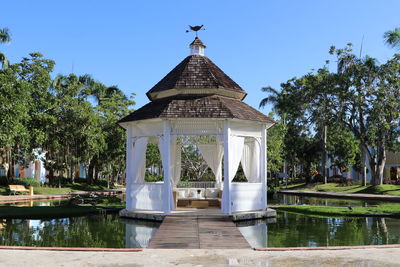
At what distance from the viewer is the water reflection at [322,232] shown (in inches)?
398

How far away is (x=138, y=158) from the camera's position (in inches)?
591

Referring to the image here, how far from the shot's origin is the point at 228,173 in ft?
45.2

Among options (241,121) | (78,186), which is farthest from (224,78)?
(78,186)

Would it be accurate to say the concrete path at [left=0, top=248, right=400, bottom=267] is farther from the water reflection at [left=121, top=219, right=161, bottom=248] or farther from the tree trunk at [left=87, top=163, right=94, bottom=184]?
the tree trunk at [left=87, top=163, right=94, bottom=184]

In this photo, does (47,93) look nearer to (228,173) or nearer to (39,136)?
(39,136)

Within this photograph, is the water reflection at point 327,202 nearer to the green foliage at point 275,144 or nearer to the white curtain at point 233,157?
the white curtain at point 233,157

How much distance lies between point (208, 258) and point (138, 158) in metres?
7.72

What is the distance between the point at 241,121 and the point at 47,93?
72.5 ft

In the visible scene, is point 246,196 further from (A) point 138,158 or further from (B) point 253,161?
(A) point 138,158

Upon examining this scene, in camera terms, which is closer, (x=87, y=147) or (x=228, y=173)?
(x=228, y=173)

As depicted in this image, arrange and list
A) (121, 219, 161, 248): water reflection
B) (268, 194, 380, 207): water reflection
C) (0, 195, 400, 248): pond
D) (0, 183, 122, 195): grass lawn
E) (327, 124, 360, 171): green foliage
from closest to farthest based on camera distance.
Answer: (121, 219, 161, 248): water reflection
(0, 195, 400, 248): pond
(268, 194, 380, 207): water reflection
(0, 183, 122, 195): grass lawn
(327, 124, 360, 171): green foliage

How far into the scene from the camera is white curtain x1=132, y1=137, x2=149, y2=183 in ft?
49.0

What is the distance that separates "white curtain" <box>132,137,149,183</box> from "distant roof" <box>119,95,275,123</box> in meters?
0.93

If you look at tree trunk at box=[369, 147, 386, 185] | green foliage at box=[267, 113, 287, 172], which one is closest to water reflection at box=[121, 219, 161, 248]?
tree trunk at box=[369, 147, 386, 185]
